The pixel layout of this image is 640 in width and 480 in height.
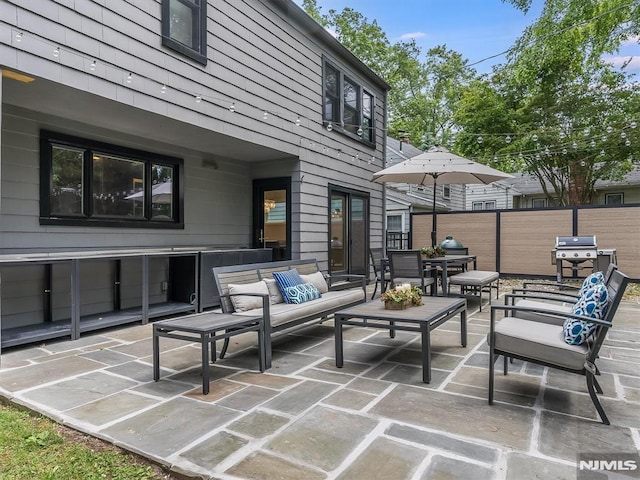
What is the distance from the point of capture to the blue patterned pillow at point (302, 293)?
4.29 m

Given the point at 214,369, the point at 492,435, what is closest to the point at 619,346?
the point at 492,435

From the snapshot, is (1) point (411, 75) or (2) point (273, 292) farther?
(1) point (411, 75)

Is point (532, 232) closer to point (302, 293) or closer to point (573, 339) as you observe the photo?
point (302, 293)

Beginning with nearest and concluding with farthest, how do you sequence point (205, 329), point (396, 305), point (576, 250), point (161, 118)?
point (205, 329) < point (396, 305) < point (161, 118) < point (576, 250)

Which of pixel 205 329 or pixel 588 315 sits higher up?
pixel 588 315

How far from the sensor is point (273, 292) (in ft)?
14.1

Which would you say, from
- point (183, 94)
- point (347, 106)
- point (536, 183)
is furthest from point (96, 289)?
point (536, 183)

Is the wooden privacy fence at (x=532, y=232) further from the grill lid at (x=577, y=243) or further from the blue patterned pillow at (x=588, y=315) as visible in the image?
the blue patterned pillow at (x=588, y=315)

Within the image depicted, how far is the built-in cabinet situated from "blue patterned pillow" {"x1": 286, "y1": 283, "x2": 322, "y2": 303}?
71.8 inches

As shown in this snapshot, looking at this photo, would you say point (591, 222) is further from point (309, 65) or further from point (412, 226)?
point (309, 65)

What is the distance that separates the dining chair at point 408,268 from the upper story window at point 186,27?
146 inches

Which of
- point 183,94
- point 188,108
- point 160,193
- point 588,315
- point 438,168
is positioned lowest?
point 588,315

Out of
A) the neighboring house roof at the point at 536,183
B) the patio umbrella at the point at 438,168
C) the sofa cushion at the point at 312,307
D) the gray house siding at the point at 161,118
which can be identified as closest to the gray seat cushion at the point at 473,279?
the patio umbrella at the point at 438,168

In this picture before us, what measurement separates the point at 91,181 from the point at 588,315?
5385 mm
